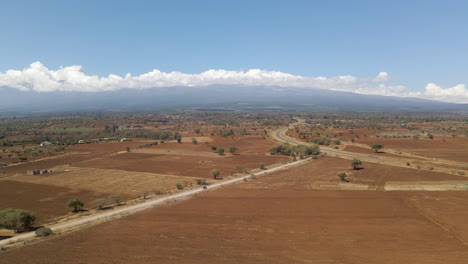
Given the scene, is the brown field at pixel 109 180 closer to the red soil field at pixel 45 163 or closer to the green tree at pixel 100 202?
the green tree at pixel 100 202

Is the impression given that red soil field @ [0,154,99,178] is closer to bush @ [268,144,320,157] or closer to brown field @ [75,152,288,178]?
brown field @ [75,152,288,178]

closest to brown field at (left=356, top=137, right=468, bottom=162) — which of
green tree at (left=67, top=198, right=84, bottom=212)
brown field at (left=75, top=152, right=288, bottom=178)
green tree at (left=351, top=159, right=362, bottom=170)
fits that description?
green tree at (left=351, top=159, right=362, bottom=170)

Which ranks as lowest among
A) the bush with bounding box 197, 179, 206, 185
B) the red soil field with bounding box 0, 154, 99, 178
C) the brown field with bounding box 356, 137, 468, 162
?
the red soil field with bounding box 0, 154, 99, 178

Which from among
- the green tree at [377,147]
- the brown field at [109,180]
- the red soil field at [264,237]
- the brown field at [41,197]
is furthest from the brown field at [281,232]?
the green tree at [377,147]

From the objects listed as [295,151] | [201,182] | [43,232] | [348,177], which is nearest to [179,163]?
[201,182]

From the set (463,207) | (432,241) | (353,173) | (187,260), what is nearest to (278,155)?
(353,173)

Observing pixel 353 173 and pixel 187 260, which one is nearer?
pixel 187 260

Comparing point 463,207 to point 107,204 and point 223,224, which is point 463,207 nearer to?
point 223,224
